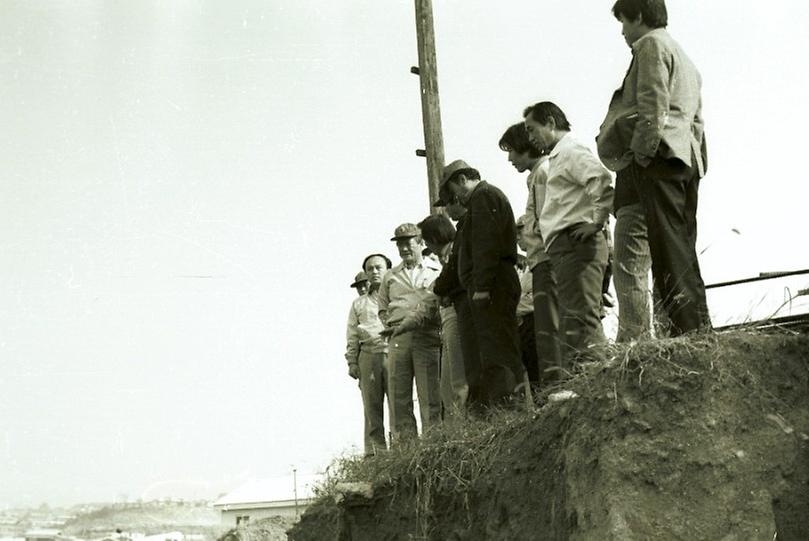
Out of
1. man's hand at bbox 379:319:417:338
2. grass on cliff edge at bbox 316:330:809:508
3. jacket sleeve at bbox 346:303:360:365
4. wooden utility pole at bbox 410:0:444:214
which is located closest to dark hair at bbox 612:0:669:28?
grass on cliff edge at bbox 316:330:809:508

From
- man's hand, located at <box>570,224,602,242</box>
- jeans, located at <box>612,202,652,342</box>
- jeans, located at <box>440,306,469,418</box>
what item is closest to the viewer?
jeans, located at <box>612,202,652,342</box>

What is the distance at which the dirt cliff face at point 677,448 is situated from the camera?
16.3 ft

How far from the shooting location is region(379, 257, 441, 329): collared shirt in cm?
906

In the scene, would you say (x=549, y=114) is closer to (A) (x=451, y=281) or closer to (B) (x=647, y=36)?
(B) (x=647, y=36)

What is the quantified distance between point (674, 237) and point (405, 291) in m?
4.10

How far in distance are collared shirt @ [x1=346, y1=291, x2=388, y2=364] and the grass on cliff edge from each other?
2.86m

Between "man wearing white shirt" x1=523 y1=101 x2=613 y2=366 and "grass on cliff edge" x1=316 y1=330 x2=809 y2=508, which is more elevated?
"man wearing white shirt" x1=523 y1=101 x2=613 y2=366

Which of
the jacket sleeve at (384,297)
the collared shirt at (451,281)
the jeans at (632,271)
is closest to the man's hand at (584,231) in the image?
the jeans at (632,271)

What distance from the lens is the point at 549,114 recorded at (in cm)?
691

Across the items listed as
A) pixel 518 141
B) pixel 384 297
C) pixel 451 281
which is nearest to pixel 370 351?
pixel 384 297

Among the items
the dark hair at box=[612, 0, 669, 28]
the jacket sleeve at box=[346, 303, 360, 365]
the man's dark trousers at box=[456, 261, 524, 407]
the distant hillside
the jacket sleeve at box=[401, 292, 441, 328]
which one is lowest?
the man's dark trousers at box=[456, 261, 524, 407]

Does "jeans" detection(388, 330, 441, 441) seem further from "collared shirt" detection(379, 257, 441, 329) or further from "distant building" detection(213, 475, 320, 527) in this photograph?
"distant building" detection(213, 475, 320, 527)

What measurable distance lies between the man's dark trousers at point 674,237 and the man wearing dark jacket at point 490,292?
1.68 metres

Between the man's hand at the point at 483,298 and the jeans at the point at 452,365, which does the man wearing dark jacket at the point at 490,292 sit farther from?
the jeans at the point at 452,365
